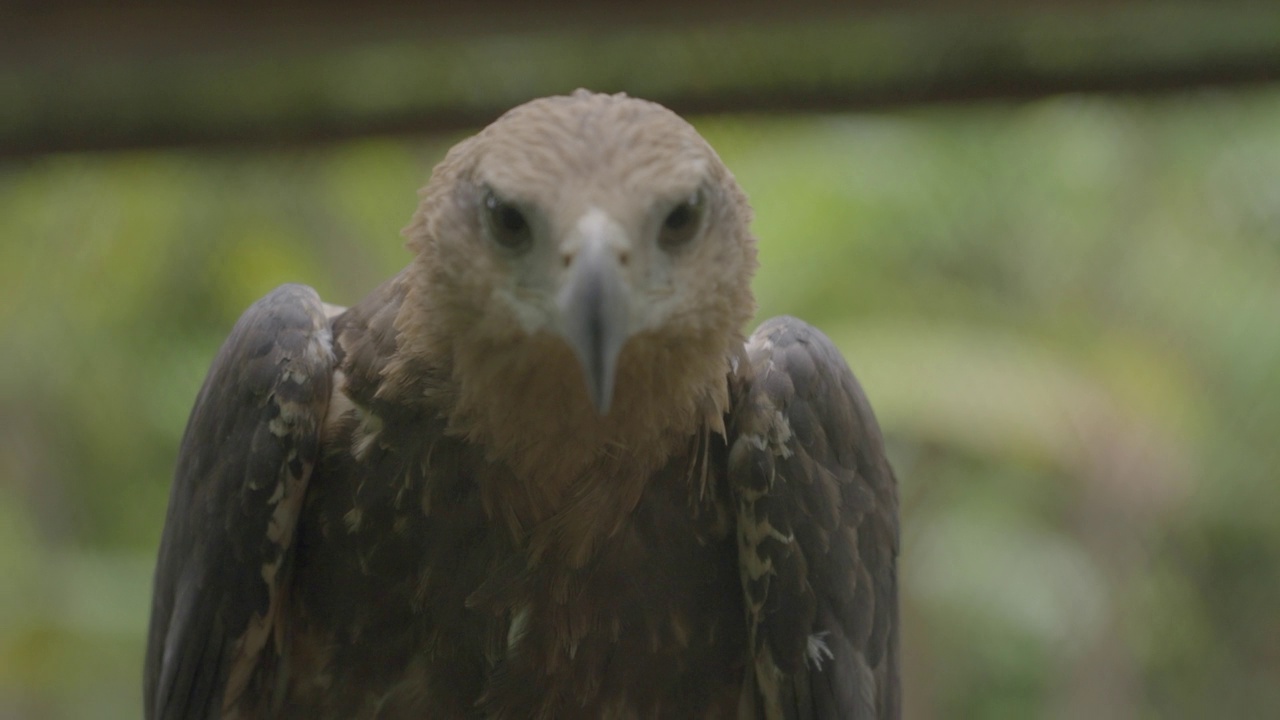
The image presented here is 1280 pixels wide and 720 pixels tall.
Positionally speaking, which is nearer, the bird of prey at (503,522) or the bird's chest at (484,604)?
the bird of prey at (503,522)

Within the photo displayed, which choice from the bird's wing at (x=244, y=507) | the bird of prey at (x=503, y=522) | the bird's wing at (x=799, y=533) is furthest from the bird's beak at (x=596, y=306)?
the bird's wing at (x=244, y=507)

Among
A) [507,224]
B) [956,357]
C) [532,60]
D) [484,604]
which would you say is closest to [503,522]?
[484,604]

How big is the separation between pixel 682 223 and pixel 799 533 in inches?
31.7

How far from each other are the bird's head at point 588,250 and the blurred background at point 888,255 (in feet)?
3.24

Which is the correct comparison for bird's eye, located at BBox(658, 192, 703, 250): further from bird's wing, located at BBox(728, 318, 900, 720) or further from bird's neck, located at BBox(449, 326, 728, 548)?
bird's wing, located at BBox(728, 318, 900, 720)

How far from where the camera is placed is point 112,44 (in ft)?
9.83

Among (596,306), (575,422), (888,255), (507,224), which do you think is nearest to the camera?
(596,306)

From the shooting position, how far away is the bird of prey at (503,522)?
2258 mm

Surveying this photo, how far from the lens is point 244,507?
2.44 metres

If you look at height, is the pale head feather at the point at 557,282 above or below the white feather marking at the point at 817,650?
above

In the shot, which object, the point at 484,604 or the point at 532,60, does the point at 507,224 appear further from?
the point at 532,60

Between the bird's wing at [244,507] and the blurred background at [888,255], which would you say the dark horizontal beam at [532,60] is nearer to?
the blurred background at [888,255]

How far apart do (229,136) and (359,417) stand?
5.35 feet

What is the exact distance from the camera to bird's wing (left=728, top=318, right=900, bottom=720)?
2.48m
